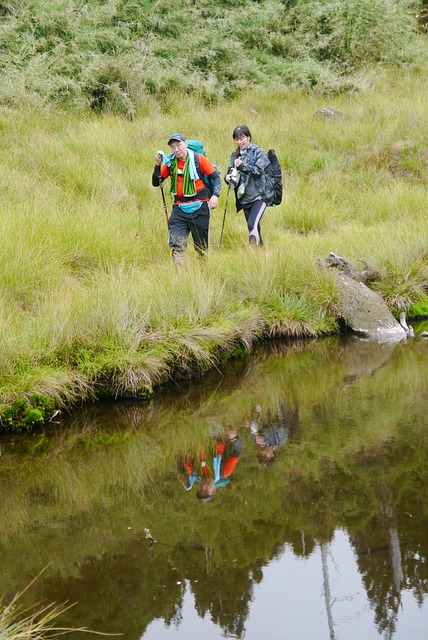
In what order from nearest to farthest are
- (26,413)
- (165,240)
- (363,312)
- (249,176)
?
(26,413) → (363,312) → (249,176) → (165,240)

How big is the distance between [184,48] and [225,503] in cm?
1432

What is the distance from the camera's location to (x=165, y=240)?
460 inches

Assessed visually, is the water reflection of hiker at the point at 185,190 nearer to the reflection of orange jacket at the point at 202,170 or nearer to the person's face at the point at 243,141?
the reflection of orange jacket at the point at 202,170

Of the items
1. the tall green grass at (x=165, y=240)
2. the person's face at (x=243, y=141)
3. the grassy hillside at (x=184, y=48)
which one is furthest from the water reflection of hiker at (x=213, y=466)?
the grassy hillside at (x=184, y=48)

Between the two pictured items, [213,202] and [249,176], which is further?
[249,176]

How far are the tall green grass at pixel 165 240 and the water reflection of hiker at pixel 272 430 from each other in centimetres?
120

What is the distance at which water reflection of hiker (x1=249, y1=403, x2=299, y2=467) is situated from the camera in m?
6.90

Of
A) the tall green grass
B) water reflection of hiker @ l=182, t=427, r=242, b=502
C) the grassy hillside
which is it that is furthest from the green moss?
the grassy hillside

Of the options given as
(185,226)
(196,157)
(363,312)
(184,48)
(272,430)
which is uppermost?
(184,48)

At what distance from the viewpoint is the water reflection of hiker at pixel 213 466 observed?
629 cm

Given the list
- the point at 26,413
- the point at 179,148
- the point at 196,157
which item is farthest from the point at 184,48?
the point at 26,413

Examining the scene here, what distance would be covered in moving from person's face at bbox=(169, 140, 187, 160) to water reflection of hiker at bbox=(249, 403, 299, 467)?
3.48 m

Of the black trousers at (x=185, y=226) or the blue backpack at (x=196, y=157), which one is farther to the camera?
the black trousers at (x=185, y=226)

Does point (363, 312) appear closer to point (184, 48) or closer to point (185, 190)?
point (185, 190)
